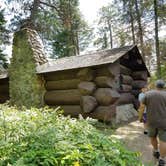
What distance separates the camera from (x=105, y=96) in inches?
387

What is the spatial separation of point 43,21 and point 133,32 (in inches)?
331

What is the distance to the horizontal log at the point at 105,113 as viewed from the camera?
987cm

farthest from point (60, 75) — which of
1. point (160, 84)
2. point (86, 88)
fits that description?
point (160, 84)

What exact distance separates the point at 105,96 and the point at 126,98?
10.2 feet

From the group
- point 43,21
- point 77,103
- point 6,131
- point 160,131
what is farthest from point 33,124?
point 43,21

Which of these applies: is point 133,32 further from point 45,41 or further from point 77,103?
point 77,103

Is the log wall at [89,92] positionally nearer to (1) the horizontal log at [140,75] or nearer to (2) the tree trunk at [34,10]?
(1) the horizontal log at [140,75]

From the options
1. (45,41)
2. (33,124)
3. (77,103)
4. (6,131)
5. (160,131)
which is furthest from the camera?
(45,41)

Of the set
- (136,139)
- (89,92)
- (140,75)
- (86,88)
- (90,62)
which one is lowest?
(136,139)

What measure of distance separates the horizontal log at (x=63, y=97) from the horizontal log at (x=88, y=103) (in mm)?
767

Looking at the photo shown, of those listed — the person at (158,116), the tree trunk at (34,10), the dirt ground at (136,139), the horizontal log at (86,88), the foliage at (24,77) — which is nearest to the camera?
the person at (158,116)

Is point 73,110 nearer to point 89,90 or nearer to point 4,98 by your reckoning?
point 89,90

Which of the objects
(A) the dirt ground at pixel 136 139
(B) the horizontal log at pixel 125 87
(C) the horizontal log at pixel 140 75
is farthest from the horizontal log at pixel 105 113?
(C) the horizontal log at pixel 140 75

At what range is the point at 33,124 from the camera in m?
3.32
